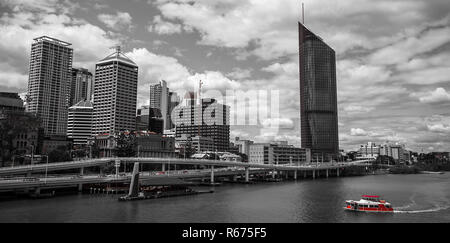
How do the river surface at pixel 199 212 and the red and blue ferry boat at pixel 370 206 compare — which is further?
the red and blue ferry boat at pixel 370 206

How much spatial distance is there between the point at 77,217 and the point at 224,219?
26302 mm

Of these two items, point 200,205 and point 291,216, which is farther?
point 200,205

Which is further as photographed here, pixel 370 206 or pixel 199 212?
pixel 370 206

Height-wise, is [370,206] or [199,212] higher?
[370,206]

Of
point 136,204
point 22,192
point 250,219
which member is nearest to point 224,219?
point 250,219

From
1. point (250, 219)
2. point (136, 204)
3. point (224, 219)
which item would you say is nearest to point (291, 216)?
point (250, 219)

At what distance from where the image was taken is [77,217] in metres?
56.9

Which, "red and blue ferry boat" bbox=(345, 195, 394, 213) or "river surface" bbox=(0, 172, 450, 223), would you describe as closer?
"river surface" bbox=(0, 172, 450, 223)
